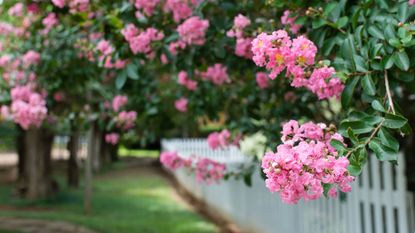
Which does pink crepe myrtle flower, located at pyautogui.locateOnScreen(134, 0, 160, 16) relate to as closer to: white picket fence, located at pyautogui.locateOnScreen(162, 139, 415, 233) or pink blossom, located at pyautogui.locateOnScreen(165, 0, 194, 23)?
pink blossom, located at pyautogui.locateOnScreen(165, 0, 194, 23)

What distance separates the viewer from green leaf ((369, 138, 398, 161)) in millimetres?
1395

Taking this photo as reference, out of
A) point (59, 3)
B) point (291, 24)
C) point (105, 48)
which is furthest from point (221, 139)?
point (59, 3)

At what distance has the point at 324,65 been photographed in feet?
5.52

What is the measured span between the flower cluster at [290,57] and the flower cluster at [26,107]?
2.19 metres

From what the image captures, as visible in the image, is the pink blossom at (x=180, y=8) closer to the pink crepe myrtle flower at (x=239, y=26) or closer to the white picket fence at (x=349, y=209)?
the pink crepe myrtle flower at (x=239, y=26)

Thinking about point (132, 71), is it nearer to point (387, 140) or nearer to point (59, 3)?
point (59, 3)

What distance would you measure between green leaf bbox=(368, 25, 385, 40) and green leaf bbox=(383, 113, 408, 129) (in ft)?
1.39

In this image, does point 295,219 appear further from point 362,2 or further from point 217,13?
point 362,2

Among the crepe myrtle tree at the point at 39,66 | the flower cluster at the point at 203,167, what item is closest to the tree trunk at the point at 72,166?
the crepe myrtle tree at the point at 39,66

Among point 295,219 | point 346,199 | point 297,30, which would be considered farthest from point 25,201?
point 297,30

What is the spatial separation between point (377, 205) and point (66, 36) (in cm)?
261

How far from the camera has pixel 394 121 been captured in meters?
1.46

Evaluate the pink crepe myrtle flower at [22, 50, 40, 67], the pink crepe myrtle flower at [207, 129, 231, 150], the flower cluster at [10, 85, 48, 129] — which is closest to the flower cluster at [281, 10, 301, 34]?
the pink crepe myrtle flower at [207, 129, 231, 150]

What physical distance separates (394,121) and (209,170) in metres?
1.93
